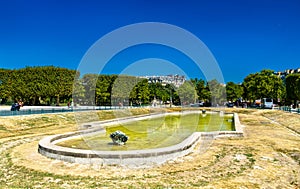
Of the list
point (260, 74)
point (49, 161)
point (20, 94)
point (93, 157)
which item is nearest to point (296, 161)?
point (93, 157)

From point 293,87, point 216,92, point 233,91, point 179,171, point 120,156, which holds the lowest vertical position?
point 179,171

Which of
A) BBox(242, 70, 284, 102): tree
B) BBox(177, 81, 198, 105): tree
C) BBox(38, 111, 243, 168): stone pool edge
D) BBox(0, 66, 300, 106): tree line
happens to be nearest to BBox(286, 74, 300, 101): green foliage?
BBox(0, 66, 300, 106): tree line

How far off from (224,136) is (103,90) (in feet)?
174

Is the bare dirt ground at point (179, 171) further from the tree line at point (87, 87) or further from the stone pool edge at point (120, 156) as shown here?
the tree line at point (87, 87)

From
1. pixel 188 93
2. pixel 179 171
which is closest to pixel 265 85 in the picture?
pixel 188 93

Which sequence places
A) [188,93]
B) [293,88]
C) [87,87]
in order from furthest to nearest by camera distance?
1. [188,93]
2. [293,88]
3. [87,87]

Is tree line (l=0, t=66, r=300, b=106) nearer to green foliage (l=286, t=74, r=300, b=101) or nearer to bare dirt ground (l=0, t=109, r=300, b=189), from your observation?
green foliage (l=286, t=74, r=300, b=101)

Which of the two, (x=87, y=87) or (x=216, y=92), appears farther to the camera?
(x=216, y=92)

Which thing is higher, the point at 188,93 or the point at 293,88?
the point at 293,88

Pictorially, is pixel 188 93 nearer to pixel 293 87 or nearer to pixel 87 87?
pixel 293 87

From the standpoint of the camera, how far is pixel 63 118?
1280 inches

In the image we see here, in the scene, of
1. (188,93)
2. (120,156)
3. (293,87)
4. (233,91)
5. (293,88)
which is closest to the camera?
(120,156)

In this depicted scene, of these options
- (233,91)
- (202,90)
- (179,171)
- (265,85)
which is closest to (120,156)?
(179,171)

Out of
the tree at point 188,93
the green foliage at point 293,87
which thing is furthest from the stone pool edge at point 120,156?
the tree at point 188,93
